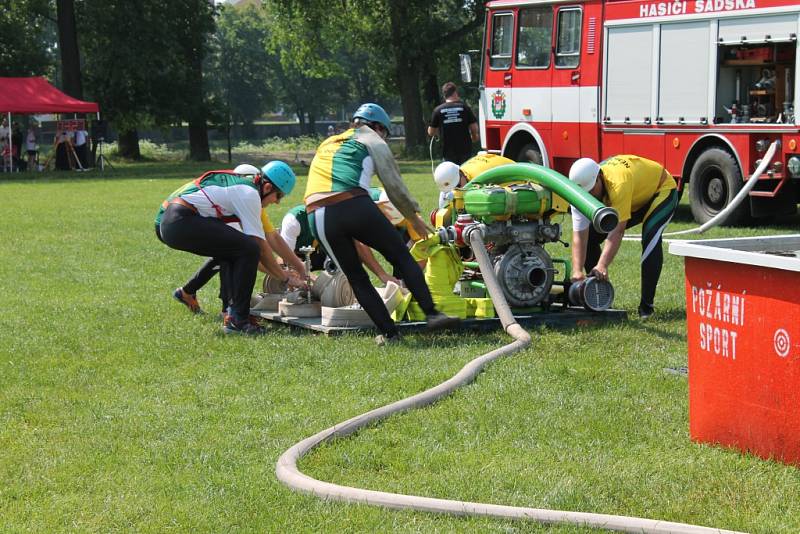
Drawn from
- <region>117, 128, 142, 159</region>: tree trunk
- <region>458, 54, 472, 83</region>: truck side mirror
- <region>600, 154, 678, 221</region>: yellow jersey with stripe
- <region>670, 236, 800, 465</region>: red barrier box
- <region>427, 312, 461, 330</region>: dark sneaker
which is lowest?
<region>117, 128, 142, 159</region>: tree trunk

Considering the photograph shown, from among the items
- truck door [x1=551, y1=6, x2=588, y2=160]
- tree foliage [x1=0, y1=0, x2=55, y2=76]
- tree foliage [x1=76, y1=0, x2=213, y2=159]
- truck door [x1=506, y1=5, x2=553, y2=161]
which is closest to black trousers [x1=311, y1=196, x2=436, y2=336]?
truck door [x1=551, y1=6, x2=588, y2=160]

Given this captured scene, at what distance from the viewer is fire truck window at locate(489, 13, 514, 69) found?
20.5 m

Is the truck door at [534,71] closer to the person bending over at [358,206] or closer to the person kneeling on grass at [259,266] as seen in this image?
the person kneeling on grass at [259,266]

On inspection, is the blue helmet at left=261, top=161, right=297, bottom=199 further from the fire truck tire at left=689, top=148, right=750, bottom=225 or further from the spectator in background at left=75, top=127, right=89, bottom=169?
the spectator in background at left=75, top=127, right=89, bottom=169

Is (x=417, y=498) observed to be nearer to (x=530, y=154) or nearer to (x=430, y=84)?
(x=530, y=154)

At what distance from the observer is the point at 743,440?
581 centimetres

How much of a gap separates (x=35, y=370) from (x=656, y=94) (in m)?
11.6

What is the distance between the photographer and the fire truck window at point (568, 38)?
62.8 feet

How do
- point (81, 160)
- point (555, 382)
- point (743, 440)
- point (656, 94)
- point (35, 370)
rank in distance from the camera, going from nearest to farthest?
point (743, 440) → point (555, 382) → point (35, 370) → point (656, 94) → point (81, 160)

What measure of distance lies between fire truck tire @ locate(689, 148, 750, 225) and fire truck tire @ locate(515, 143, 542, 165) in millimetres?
3328

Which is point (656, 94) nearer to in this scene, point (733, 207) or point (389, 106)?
point (733, 207)

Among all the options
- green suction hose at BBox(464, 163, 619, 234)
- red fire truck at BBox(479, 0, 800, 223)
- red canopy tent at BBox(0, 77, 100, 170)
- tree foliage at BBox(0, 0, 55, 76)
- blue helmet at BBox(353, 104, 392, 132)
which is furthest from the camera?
tree foliage at BBox(0, 0, 55, 76)

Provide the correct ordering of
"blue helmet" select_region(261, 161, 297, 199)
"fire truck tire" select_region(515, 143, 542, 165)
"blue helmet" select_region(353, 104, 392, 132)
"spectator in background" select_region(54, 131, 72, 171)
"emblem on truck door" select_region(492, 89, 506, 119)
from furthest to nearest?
"spectator in background" select_region(54, 131, 72, 171)
"emblem on truck door" select_region(492, 89, 506, 119)
"fire truck tire" select_region(515, 143, 542, 165)
"blue helmet" select_region(261, 161, 297, 199)
"blue helmet" select_region(353, 104, 392, 132)

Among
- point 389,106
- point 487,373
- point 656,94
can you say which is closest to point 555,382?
point 487,373
